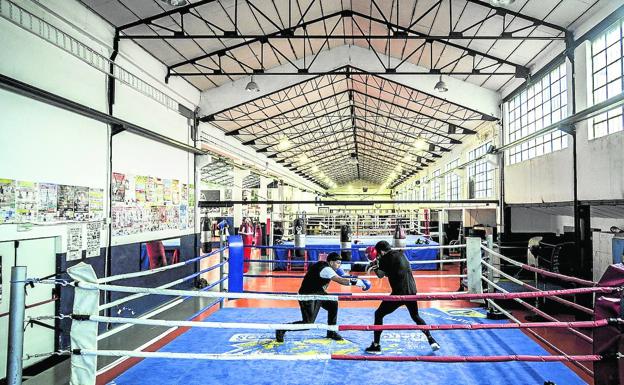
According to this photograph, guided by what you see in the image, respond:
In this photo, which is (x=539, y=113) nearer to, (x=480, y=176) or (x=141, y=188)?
(x=480, y=176)

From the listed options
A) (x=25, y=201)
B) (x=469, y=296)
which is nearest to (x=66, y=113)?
(x=25, y=201)

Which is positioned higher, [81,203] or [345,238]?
[81,203]

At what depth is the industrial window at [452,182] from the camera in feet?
64.2

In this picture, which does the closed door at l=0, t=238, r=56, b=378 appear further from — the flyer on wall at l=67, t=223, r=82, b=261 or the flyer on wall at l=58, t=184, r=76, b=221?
the flyer on wall at l=58, t=184, r=76, b=221

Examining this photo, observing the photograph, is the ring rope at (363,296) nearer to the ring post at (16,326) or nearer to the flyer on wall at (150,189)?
the ring post at (16,326)

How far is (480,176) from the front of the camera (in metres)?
15.9

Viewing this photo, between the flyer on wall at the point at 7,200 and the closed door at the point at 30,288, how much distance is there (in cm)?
33

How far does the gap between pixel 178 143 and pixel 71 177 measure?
3.56m

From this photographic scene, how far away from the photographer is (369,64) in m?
11.4

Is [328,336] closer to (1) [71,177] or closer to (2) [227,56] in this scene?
(1) [71,177]

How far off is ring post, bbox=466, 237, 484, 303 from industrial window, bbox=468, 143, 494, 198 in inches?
352

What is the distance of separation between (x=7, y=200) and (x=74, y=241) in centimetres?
138

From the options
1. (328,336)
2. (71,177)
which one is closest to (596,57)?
(328,336)

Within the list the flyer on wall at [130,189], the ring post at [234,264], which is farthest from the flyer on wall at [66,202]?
the ring post at [234,264]
